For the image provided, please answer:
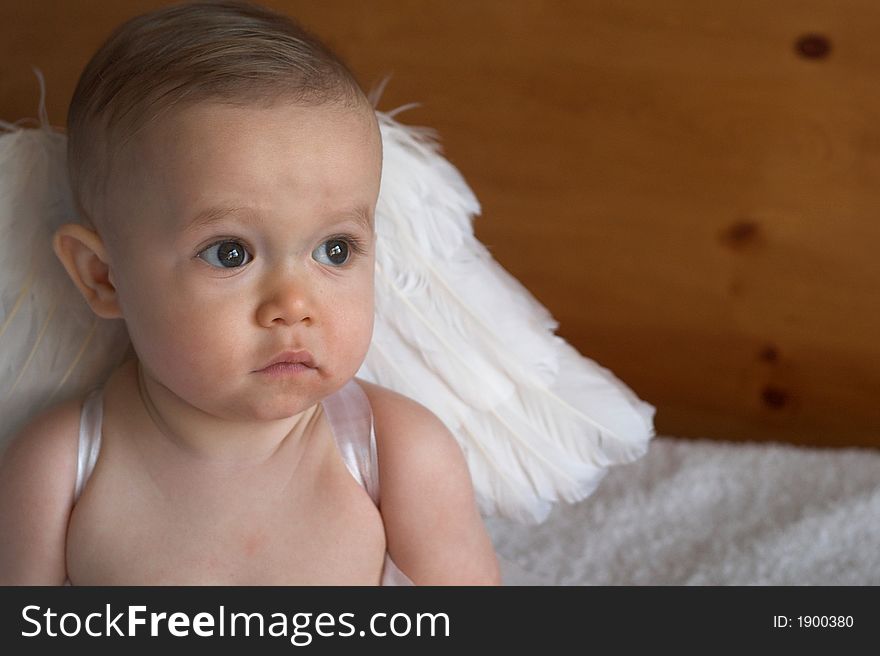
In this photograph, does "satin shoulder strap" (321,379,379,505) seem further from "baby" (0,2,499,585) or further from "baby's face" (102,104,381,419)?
"baby's face" (102,104,381,419)

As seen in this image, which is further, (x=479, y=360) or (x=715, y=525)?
(x=715, y=525)

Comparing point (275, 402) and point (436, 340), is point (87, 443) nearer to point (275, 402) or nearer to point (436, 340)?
point (275, 402)

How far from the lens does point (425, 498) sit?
3.41 ft

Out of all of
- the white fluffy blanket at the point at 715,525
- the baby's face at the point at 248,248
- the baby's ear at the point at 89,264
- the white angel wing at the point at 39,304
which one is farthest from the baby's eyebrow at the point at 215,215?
the white fluffy blanket at the point at 715,525

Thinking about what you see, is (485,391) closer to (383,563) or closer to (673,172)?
(383,563)

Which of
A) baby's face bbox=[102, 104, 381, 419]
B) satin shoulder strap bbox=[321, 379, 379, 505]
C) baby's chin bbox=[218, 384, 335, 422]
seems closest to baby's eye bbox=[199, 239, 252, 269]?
baby's face bbox=[102, 104, 381, 419]

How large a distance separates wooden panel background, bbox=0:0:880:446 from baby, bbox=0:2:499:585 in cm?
46

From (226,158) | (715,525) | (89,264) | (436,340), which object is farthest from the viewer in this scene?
(715,525)

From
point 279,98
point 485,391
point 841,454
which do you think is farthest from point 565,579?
point 279,98

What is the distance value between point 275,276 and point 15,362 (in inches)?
13.1

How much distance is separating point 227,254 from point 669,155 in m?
0.70

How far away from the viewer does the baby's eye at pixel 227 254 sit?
90 centimetres

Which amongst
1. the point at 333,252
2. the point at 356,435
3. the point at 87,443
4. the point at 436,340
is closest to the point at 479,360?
the point at 436,340

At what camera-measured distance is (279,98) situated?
0.89m
